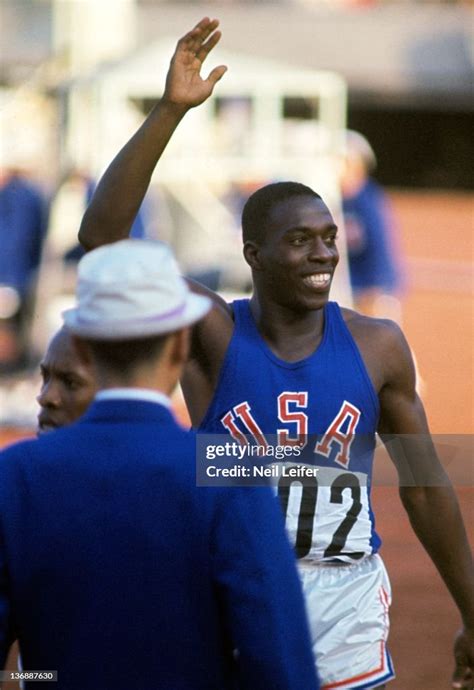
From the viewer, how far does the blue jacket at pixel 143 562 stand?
2.21 meters

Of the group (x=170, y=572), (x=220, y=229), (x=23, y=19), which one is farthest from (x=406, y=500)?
(x=23, y=19)

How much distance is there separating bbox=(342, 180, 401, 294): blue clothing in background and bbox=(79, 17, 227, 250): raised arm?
31.8 ft

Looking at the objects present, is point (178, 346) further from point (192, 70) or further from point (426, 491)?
point (426, 491)

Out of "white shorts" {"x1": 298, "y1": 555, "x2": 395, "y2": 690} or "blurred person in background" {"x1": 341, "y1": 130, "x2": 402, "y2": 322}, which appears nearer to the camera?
"white shorts" {"x1": 298, "y1": 555, "x2": 395, "y2": 690}

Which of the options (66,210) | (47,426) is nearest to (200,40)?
(47,426)

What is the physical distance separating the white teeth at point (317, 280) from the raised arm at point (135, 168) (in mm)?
541

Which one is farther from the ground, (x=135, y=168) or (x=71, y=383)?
(x=135, y=168)

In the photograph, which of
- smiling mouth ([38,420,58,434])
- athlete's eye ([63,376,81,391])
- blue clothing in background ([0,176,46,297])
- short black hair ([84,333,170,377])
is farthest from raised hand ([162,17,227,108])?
blue clothing in background ([0,176,46,297])

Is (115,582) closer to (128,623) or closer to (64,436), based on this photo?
(128,623)

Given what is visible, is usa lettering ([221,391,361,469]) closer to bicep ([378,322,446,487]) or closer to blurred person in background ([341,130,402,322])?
bicep ([378,322,446,487])

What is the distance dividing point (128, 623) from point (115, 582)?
0.25 ft

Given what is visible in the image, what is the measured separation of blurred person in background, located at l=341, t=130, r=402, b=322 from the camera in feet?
42.7

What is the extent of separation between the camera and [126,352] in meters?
2.23

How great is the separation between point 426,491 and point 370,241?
9.44m
